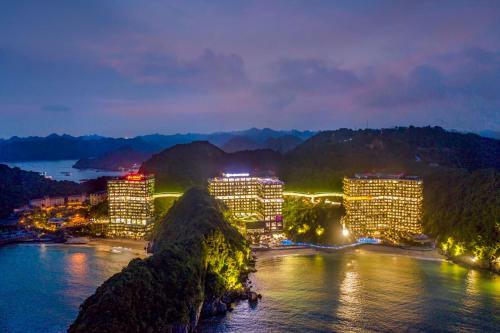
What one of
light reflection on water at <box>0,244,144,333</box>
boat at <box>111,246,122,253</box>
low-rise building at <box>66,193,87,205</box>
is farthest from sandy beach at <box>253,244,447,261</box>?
low-rise building at <box>66,193,87,205</box>

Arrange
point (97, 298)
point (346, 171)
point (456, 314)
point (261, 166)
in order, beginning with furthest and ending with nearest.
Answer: point (261, 166) → point (346, 171) → point (456, 314) → point (97, 298)

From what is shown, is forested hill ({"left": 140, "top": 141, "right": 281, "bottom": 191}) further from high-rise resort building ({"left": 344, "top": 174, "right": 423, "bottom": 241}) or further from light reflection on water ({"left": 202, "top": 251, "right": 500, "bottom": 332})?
light reflection on water ({"left": 202, "top": 251, "right": 500, "bottom": 332})

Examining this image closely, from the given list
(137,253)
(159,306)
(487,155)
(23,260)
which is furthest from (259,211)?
(487,155)

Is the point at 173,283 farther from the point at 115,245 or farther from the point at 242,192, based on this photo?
the point at 242,192

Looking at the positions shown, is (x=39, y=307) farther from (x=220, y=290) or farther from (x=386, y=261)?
(x=386, y=261)

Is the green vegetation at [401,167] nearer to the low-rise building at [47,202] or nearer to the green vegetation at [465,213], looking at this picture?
the green vegetation at [465,213]

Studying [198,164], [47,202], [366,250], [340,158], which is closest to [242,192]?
[366,250]
